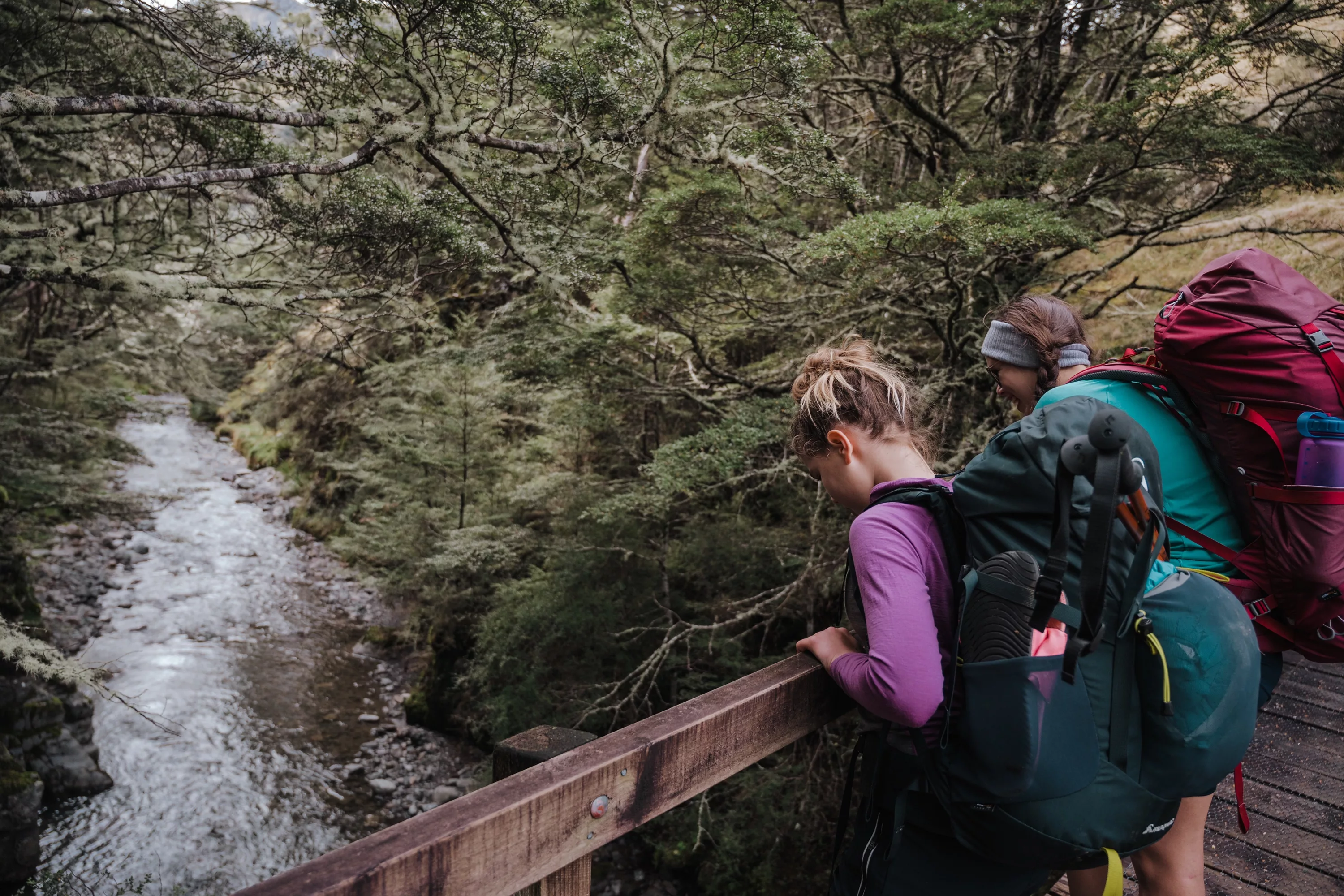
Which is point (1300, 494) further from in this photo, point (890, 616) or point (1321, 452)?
point (890, 616)

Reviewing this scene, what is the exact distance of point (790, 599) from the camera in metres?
6.07

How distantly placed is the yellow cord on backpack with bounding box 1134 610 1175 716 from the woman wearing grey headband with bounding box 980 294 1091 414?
763 mm

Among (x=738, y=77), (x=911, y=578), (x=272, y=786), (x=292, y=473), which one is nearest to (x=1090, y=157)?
(x=738, y=77)

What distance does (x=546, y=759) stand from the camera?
1.24m

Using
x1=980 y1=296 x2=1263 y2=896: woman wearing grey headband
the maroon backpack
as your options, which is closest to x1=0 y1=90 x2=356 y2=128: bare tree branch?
x1=980 y1=296 x2=1263 y2=896: woman wearing grey headband

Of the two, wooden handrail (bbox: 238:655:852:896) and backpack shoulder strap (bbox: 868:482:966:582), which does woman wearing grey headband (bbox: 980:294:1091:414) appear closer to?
backpack shoulder strap (bbox: 868:482:966:582)

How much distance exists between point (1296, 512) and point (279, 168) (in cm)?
442

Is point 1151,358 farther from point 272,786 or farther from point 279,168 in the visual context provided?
point 272,786

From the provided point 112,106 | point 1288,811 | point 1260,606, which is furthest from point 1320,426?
point 112,106

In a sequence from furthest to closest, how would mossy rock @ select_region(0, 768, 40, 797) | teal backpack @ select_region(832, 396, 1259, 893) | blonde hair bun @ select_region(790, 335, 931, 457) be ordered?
mossy rock @ select_region(0, 768, 40, 797), blonde hair bun @ select_region(790, 335, 931, 457), teal backpack @ select_region(832, 396, 1259, 893)

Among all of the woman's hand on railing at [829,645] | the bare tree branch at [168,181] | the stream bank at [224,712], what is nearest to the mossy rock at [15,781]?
the stream bank at [224,712]

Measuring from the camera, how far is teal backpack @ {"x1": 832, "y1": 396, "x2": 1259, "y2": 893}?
1.07m

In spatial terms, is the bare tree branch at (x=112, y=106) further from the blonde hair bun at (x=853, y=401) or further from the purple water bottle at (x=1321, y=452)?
the purple water bottle at (x=1321, y=452)

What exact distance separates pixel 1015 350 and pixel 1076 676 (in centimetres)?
101
